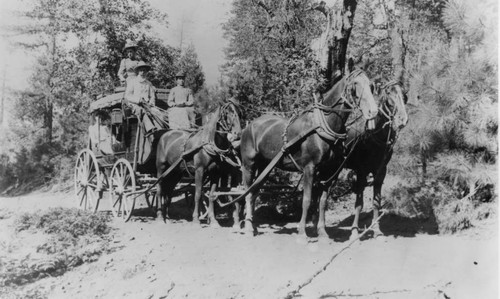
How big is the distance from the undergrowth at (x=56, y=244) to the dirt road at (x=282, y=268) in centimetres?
21

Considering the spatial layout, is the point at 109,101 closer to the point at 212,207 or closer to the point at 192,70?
the point at 212,207

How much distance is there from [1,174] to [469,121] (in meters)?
17.7

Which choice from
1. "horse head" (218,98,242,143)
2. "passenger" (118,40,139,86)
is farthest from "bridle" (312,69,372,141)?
"passenger" (118,40,139,86)

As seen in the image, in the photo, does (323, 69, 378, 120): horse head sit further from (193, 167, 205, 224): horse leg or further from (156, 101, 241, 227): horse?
(193, 167, 205, 224): horse leg

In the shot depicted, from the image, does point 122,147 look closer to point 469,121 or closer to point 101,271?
point 101,271

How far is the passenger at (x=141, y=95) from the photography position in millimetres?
9695

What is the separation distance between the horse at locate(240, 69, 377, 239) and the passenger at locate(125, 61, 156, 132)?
2884 mm

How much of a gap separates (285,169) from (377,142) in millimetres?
1741

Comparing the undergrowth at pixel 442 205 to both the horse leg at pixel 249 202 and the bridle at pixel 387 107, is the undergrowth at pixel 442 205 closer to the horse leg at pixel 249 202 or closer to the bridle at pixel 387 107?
the bridle at pixel 387 107

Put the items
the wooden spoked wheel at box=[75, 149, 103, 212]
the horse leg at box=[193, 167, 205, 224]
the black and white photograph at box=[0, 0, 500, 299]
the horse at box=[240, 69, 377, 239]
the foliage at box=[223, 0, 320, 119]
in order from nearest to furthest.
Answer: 1. the black and white photograph at box=[0, 0, 500, 299]
2. the horse at box=[240, 69, 377, 239]
3. the horse leg at box=[193, 167, 205, 224]
4. the wooden spoked wheel at box=[75, 149, 103, 212]
5. the foliage at box=[223, 0, 320, 119]

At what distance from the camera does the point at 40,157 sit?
20.9 metres

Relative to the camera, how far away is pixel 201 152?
902 cm

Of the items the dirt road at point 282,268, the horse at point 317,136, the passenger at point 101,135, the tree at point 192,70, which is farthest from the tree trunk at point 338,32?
the tree at point 192,70

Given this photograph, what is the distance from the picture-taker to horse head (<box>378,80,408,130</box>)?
7461 millimetres
